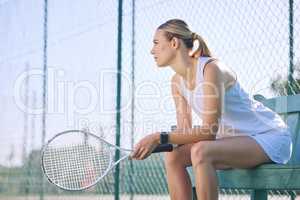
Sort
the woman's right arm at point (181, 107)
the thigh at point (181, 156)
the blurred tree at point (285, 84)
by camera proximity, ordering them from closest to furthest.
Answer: the thigh at point (181, 156) → the woman's right arm at point (181, 107) → the blurred tree at point (285, 84)

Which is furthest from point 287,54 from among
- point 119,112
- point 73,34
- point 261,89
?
point 73,34

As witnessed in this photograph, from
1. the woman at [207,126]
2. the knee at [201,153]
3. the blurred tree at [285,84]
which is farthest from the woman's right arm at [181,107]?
the blurred tree at [285,84]

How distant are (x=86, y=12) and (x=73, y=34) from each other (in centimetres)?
33

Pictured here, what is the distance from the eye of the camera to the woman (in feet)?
9.29

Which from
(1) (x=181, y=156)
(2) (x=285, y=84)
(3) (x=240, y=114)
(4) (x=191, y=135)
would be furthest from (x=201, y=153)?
(2) (x=285, y=84)

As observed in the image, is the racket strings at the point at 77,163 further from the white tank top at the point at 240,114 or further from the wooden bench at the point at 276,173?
the white tank top at the point at 240,114

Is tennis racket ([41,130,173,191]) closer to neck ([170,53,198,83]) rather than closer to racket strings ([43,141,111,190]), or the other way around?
racket strings ([43,141,111,190])

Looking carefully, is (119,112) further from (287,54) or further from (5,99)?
(5,99)

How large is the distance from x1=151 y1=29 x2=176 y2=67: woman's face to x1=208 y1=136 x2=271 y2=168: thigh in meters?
0.45

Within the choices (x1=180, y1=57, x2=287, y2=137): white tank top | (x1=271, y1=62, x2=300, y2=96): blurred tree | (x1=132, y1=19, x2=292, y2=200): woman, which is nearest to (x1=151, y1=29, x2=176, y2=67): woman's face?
(x1=132, y1=19, x2=292, y2=200): woman

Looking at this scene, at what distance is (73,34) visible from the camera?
5.77 meters

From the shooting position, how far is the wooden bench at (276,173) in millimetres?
2824

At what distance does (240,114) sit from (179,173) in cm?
37

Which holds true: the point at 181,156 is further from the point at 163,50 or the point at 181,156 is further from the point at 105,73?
the point at 105,73
